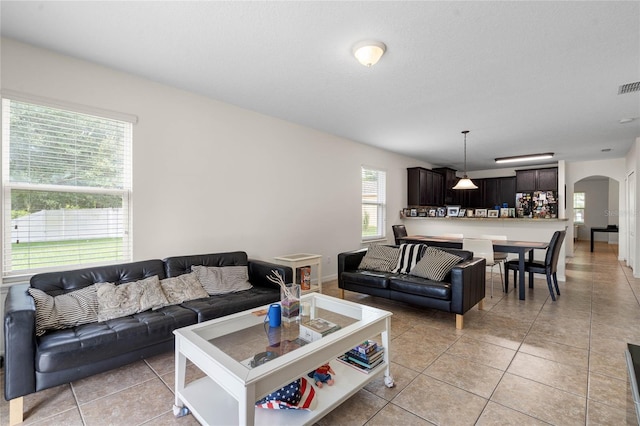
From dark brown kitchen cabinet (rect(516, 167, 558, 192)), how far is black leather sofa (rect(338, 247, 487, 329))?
16.0 feet

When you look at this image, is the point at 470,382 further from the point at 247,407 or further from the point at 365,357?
the point at 247,407

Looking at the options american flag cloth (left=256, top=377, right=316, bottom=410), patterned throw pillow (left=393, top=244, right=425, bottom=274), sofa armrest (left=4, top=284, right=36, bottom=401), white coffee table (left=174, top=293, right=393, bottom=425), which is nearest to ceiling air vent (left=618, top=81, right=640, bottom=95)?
patterned throw pillow (left=393, top=244, right=425, bottom=274)

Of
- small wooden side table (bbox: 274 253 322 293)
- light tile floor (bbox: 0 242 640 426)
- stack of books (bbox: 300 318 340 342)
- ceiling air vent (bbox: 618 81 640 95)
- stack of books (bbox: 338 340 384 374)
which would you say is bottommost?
light tile floor (bbox: 0 242 640 426)

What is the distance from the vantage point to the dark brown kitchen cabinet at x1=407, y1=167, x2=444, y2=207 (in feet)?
23.4

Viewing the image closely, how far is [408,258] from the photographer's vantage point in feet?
13.2

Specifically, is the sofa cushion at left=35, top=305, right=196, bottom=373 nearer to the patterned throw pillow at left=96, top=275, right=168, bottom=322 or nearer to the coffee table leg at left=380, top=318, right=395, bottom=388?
the patterned throw pillow at left=96, top=275, right=168, bottom=322

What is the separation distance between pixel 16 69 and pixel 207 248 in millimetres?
2268

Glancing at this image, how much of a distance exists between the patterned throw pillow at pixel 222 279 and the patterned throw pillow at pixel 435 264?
202cm

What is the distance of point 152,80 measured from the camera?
3.16 metres

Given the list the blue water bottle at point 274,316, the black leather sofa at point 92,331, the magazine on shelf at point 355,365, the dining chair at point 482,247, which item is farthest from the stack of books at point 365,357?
the dining chair at point 482,247

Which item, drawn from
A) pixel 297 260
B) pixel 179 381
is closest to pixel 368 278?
pixel 297 260

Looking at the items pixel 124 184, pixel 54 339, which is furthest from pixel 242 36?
pixel 54 339

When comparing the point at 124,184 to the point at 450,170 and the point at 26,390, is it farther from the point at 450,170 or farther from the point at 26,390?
the point at 450,170

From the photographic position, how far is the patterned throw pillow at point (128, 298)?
236cm
